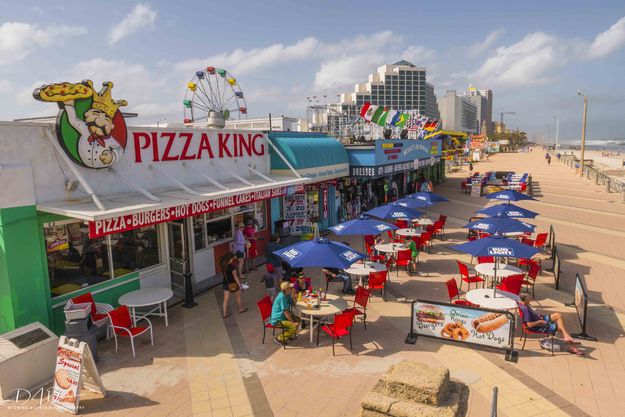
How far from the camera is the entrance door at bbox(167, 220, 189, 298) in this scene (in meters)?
11.9

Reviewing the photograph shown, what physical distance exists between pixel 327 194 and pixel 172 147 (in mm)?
9290

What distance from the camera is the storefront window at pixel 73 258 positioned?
355 inches

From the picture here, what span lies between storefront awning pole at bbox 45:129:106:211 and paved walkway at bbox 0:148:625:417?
3122mm

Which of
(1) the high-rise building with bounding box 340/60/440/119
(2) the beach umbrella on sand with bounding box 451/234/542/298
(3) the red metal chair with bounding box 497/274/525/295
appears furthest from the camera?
(1) the high-rise building with bounding box 340/60/440/119

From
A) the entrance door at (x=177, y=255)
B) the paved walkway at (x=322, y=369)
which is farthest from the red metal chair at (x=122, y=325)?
the entrance door at (x=177, y=255)

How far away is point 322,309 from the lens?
9.22 meters

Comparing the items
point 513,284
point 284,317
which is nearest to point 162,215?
point 284,317

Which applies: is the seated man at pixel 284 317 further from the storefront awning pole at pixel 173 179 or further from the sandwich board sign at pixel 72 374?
the storefront awning pole at pixel 173 179

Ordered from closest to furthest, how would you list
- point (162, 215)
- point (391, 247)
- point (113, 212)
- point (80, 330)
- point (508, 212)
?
point (80, 330) < point (113, 212) < point (162, 215) < point (391, 247) < point (508, 212)

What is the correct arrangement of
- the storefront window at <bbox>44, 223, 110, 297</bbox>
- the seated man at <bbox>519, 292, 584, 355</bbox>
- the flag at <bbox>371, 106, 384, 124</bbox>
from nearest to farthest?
the seated man at <bbox>519, 292, 584, 355</bbox>
the storefront window at <bbox>44, 223, 110, 297</bbox>
the flag at <bbox>371, 106, 384, 124</bbox>

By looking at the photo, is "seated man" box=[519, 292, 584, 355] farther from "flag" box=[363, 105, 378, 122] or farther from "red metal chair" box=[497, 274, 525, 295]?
"flag" box=[363, 105, 378, 122]

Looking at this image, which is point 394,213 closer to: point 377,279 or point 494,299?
point 377,279

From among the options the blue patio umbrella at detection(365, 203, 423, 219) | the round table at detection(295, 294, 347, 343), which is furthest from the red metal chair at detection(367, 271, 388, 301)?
the blue patio umbrella at detection(365, 203, 423, 219)

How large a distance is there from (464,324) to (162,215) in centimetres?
676
